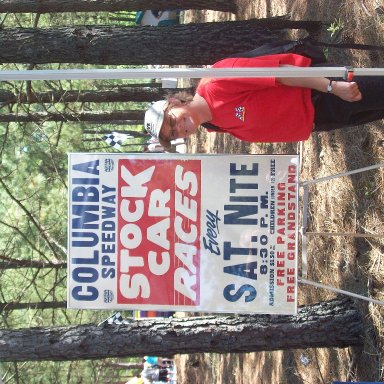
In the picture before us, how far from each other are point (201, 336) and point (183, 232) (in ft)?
3.99

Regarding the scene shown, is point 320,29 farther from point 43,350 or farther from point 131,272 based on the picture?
point 43,350

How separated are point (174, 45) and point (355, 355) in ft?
10.0

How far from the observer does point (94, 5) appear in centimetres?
681

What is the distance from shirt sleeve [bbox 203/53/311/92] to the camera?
2.96 metres

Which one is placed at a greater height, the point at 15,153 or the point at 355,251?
the point at 15,153

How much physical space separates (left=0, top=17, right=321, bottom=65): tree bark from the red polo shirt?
234cm

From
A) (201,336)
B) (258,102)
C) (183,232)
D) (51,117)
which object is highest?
(51,117)

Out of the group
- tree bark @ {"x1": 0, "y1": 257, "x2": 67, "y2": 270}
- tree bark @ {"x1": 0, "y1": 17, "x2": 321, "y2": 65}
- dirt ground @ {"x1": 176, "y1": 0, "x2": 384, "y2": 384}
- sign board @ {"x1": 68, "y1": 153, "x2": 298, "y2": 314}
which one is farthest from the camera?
A: tree bark @ {"x1": 0, "y1": 257, "x2": 67, "y2": 270}

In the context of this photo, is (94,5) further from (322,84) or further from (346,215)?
(322,84)

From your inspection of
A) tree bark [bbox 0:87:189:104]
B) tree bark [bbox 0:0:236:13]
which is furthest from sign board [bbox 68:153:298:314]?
tree bark [bbox 0:87:189:104]

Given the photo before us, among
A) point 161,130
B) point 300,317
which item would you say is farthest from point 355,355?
point 161,130

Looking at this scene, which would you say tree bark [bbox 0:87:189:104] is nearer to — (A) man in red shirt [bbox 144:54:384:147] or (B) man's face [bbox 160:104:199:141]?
(A) man in red shirt [bbox 144:54:384:147]

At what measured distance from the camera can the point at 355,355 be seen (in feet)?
15.5

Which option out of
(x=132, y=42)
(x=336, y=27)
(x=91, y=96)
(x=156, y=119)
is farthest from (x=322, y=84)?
(x=91, y=96)
